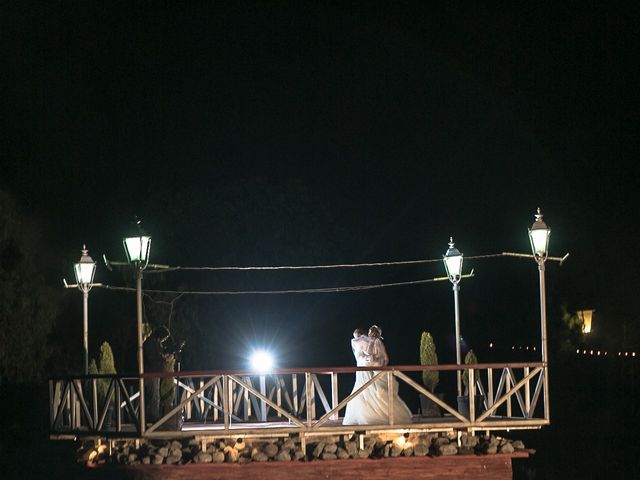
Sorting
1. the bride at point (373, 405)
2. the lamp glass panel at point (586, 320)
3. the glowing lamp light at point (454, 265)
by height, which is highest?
the glowing lamp light at point (454, 265)

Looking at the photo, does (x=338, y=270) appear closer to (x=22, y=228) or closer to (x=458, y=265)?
(x=22, y=228)

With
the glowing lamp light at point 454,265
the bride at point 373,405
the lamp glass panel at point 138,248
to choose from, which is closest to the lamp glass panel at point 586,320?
the glowing lamp light at point 454,265

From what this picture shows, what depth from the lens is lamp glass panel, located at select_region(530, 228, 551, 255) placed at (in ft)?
60.4

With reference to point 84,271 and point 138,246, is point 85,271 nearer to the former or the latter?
point 84,271

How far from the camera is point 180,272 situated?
115 ft

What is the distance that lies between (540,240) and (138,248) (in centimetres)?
592

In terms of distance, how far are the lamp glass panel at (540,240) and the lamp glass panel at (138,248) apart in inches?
224

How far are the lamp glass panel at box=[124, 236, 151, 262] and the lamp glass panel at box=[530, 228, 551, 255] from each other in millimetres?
5699

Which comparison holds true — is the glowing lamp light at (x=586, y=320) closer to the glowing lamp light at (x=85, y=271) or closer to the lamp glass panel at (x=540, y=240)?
the lamp glass panel at (x=540, y=240)

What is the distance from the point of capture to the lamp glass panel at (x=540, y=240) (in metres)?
18.4

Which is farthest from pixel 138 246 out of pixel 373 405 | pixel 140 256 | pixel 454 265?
pixel 454 265

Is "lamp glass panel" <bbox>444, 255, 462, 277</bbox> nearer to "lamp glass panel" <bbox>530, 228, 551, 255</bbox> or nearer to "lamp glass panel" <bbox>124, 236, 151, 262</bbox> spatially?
"lamp glass panel" <bbox>530, 228, 551, 255</bbox>

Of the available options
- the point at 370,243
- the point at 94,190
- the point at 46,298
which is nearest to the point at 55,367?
the point at 46,298

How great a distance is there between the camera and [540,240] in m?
18.4
